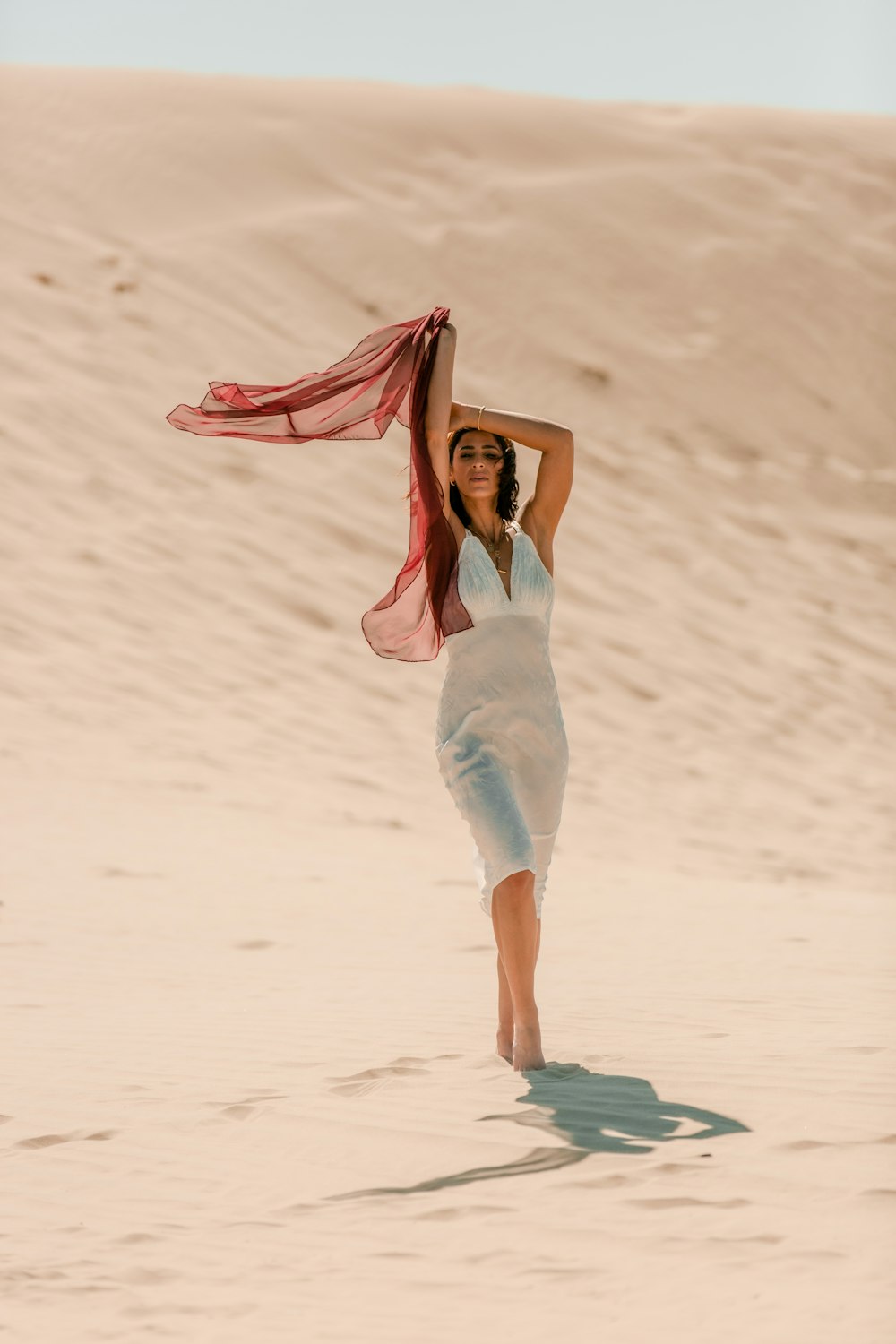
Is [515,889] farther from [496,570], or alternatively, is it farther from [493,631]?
[496,570]

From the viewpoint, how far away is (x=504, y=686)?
5066mm

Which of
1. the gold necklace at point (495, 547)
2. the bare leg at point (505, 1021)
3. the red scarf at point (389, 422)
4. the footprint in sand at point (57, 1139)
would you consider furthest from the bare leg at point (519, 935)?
the footprint in sand at point (57, 1139)

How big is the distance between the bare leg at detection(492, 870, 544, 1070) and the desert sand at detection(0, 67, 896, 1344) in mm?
225

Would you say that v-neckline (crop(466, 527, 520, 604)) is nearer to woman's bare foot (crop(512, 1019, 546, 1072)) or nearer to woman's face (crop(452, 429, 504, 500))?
woman's face (crop(452, 429, 504, 500))

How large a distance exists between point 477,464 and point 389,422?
455 millimetres

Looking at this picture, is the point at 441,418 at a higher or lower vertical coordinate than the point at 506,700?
higher

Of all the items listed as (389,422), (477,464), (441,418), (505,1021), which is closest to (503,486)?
(477,464)

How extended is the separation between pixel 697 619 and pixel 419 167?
40.9ft

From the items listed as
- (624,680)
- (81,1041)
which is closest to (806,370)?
(624,680)

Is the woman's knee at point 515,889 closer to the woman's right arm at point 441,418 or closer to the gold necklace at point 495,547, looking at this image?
the gold necklace at point 495,547

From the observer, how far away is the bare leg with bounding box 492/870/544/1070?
4.92 meters

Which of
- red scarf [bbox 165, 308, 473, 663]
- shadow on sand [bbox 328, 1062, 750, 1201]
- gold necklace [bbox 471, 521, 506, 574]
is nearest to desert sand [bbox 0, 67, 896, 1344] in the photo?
shadow on sand [bbox 328, 1062, 750, 1201]

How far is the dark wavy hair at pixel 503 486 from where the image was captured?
5250 mm

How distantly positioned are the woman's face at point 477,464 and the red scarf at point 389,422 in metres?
0.12
